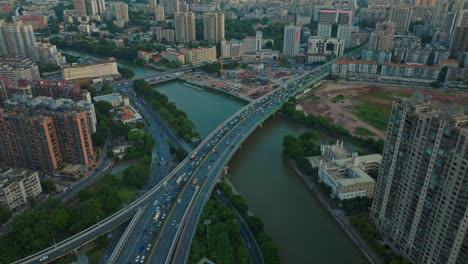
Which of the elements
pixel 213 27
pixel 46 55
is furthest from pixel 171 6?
pixel 46 55

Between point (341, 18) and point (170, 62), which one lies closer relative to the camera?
point (170, 62)

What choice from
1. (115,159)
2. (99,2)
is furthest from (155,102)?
(99,2)

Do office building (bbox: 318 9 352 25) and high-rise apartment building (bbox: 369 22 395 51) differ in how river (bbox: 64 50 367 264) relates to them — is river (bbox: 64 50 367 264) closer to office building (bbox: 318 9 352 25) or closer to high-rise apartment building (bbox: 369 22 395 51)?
high-rise apartment building (bbox: 369 22 395 51)

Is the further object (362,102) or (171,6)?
(171,6)

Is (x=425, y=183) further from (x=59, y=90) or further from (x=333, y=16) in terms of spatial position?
(x=333, y=16)

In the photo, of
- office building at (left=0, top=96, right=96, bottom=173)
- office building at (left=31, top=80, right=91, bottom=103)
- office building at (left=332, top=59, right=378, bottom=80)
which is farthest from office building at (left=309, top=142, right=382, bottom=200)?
office building at (left=332, top=59, right=378, bottom=80)

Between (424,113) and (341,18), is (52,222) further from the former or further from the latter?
(341,18)

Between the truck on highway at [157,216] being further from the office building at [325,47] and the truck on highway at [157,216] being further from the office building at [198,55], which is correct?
the office building at [325,47]
